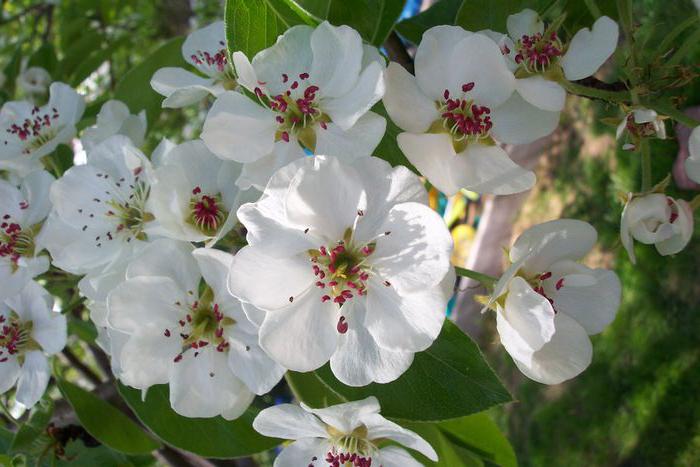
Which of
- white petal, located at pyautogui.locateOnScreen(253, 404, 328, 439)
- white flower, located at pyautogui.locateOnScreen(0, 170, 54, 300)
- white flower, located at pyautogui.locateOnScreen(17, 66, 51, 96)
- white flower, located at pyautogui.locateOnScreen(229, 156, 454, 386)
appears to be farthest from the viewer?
white flower, located at pyautogui.locateOnScreen(17, 66, 51, 96)

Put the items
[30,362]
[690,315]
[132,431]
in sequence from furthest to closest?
[690,315]
[132,431]
[30,362]

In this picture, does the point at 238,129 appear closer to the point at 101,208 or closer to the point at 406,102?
the point at 406,102

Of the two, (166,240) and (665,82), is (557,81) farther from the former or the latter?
(166,240)

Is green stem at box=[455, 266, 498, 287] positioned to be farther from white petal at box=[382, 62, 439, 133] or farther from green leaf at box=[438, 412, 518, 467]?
green leaf at box=[438, 412, 518, 467]

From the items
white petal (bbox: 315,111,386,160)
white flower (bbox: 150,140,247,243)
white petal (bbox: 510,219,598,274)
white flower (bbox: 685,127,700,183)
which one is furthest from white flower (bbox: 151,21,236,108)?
white flower (bbox: 685,127,700,183)

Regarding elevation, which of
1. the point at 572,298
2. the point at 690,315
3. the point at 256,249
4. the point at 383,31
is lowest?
the point at 690,315

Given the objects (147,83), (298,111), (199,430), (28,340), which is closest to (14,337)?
(28,340)

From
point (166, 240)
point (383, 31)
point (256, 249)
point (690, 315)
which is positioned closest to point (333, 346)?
point (256, 249)
